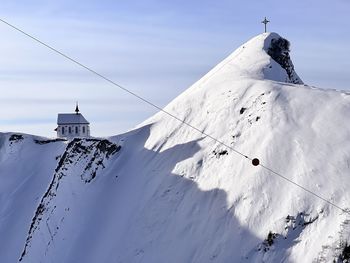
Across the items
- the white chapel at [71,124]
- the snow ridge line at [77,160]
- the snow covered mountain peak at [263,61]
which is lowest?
the white chapel at [71,124]

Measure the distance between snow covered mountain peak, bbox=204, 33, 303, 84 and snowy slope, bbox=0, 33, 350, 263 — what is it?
7.9 inches

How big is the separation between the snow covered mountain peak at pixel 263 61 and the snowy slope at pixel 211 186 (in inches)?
7.9

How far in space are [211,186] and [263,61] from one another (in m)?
17.8

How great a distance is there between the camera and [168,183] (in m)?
40.1

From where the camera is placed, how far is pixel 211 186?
1439 inches

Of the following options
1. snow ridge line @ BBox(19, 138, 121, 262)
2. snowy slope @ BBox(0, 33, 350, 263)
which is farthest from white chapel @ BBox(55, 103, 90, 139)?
snow ridge line @ BBox(19, 138, 121, 262)

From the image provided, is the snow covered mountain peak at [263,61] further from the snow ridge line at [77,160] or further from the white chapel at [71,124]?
the white chapel at [71,124]

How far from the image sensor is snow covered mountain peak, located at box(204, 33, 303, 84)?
4881cm

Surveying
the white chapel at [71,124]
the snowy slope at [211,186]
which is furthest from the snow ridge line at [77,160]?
the white chapel at [71,124]

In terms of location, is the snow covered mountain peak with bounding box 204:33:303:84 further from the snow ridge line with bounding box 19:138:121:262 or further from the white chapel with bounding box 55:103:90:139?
the white chapel with bounding box 55:103:90:139

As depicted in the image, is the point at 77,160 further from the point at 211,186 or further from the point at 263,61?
the point at 263,61

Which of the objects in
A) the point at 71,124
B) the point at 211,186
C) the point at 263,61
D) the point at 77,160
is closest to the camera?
the point at 211,186

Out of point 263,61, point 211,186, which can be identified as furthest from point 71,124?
point 211,186

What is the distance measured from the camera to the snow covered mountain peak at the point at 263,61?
48.8 metres
